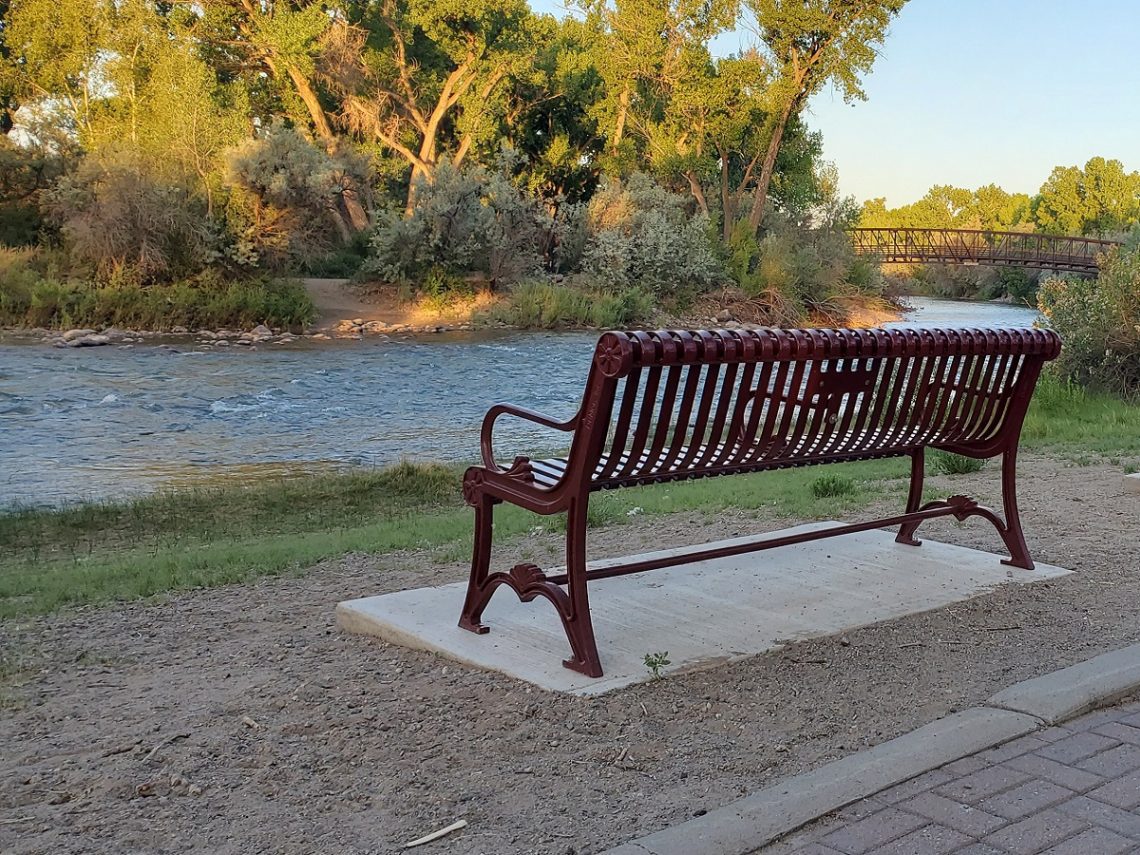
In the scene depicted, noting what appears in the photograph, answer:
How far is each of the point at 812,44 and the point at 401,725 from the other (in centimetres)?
4619

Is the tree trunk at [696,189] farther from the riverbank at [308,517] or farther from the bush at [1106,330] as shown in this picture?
the riverbank at [308,517]

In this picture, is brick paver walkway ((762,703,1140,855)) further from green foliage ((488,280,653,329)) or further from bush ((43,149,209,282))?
green foliage ((488,280,653,329))

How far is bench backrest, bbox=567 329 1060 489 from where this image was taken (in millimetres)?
4105

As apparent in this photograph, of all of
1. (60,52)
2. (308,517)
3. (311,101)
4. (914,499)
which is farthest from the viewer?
(311,101)

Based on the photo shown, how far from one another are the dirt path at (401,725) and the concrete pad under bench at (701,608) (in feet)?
0.35

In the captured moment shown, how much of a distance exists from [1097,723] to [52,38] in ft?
143

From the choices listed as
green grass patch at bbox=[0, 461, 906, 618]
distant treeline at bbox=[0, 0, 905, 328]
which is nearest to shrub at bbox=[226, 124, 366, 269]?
distant treeline at bbox=[0, 0, 905, 328]

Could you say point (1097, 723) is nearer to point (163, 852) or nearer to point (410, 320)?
point (163, 852)

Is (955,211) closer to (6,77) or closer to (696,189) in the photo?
(696,189)

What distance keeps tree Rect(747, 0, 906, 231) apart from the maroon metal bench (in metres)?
40.4

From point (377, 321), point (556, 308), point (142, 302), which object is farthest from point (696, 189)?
point (142, 302)

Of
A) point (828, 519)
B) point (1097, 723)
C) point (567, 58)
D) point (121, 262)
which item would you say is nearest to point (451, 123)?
point (567, 58)

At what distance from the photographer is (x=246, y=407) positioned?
741 inches

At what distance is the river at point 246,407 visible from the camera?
13617 millimetres
